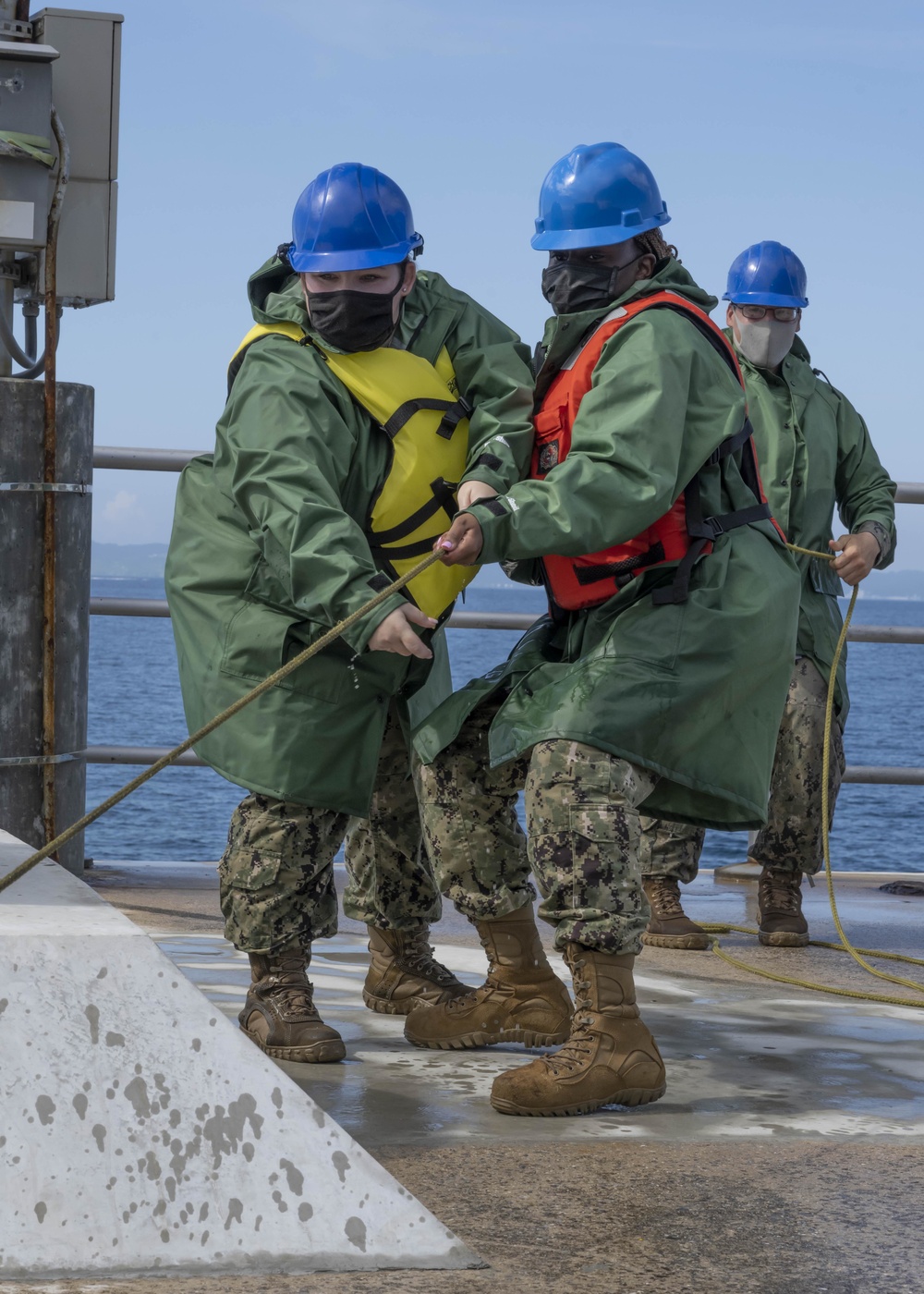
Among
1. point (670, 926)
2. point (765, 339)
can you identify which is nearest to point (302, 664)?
point (670, 926)

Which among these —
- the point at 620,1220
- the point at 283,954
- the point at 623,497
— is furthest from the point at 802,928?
the point at 620,1220

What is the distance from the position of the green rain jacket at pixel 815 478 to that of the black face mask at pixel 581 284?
5.42 ft

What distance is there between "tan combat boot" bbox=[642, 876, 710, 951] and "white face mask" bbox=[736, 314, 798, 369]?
152 cm

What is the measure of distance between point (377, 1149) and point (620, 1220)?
0.46 meters

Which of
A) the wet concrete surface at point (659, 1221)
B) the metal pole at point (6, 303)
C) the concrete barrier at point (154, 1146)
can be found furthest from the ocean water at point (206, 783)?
→ the concrete barrier at point (154, 1146)

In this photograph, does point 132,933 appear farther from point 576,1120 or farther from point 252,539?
point 252,539

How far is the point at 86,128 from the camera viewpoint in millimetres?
4984

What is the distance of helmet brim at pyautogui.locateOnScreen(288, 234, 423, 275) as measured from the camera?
330 cm

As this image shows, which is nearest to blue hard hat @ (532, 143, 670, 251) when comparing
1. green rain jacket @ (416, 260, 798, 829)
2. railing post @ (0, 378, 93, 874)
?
green rain jacket @ (416, 260, 798, 829)

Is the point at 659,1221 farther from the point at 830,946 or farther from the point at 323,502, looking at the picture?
the point at 830,946

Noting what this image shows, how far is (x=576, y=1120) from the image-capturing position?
2904 millimetres

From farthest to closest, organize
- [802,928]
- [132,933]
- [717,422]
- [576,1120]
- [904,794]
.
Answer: [904,794] < [802,928] < [717,422] < [576,1120] < [132,933]

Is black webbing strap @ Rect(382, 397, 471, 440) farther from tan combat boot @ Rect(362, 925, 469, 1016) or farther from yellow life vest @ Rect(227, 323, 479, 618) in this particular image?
tan combat boot @ Rect(362, 925, 469, 1016)

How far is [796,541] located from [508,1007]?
1.93 metres
